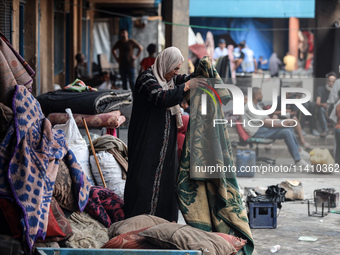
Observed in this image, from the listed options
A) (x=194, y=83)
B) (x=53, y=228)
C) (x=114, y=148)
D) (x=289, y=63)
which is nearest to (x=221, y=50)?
(x=289, y=63)

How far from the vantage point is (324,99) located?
12781 millimetres

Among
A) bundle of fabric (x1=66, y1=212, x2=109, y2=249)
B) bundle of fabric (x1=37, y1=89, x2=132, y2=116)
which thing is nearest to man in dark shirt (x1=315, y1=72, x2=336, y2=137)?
bundle of fabric (x1=37, y1=89, x2=132, y2=116)

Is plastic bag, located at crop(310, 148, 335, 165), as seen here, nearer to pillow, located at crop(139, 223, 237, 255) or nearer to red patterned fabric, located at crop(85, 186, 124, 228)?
red patterned fabric, located at crop(85, 186, 124, 228)

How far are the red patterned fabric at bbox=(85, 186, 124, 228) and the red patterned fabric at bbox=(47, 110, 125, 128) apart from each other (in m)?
1.60

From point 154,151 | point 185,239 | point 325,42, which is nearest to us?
point 185,239

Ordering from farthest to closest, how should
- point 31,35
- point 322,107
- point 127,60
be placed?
1. point 127,60
2. point 322,107
3. point 31,35

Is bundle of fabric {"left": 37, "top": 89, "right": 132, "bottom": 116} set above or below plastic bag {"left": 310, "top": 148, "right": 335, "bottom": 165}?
above

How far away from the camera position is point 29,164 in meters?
4.66

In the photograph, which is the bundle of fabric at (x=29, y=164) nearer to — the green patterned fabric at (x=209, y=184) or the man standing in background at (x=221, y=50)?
the green patterned fabric at (x=209, y=184)

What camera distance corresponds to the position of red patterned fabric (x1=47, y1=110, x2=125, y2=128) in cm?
729

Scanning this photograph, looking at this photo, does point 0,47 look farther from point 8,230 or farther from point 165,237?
point 165,237

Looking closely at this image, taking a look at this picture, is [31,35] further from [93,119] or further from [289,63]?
[289,63]

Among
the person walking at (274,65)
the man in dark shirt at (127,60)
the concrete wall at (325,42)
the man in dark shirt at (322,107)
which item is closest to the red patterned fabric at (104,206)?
the man in dark shirt at (322,107)

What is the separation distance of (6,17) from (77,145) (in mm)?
2355
